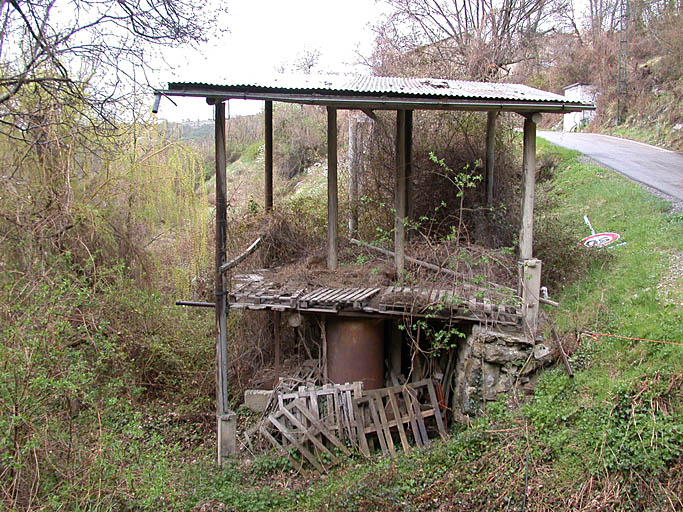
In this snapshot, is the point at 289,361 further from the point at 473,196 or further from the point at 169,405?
the point at 473,196

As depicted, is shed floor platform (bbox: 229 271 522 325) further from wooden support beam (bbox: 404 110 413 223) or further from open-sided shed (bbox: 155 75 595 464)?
wooden support beam (bbox: 404 110 413 223)

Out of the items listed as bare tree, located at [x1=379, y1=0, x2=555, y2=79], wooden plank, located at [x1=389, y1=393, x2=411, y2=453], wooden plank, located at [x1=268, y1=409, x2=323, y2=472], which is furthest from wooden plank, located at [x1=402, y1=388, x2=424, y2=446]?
bare tree, located at [x1=379, y1=0, x2=555, y2=79]

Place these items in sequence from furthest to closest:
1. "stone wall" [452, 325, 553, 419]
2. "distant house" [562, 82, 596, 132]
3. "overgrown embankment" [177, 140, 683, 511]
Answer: "distant house" [562, 82, 596, 132]
"stone wall" [452, 325, 553, 419]
"overgrown embankment" [177, 140, 683, 511]

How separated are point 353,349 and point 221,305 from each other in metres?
1.76

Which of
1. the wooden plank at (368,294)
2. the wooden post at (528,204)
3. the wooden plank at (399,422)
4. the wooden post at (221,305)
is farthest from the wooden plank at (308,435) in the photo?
the wooden post at (528,204)

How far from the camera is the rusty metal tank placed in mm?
7118

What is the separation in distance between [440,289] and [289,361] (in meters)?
2.44

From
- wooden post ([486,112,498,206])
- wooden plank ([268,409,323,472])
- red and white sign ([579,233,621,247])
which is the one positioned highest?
wooden post ([486,112,498,206])

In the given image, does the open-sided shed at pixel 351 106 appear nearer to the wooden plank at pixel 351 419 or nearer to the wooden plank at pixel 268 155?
the wooden plank at pixel 351 419

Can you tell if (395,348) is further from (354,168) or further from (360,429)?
(354,168)

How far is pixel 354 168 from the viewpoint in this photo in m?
10.1

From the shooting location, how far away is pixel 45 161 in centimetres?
778

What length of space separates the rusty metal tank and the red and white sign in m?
4.03

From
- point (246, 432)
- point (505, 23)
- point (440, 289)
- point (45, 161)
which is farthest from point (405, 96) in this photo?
point (505, 23)
